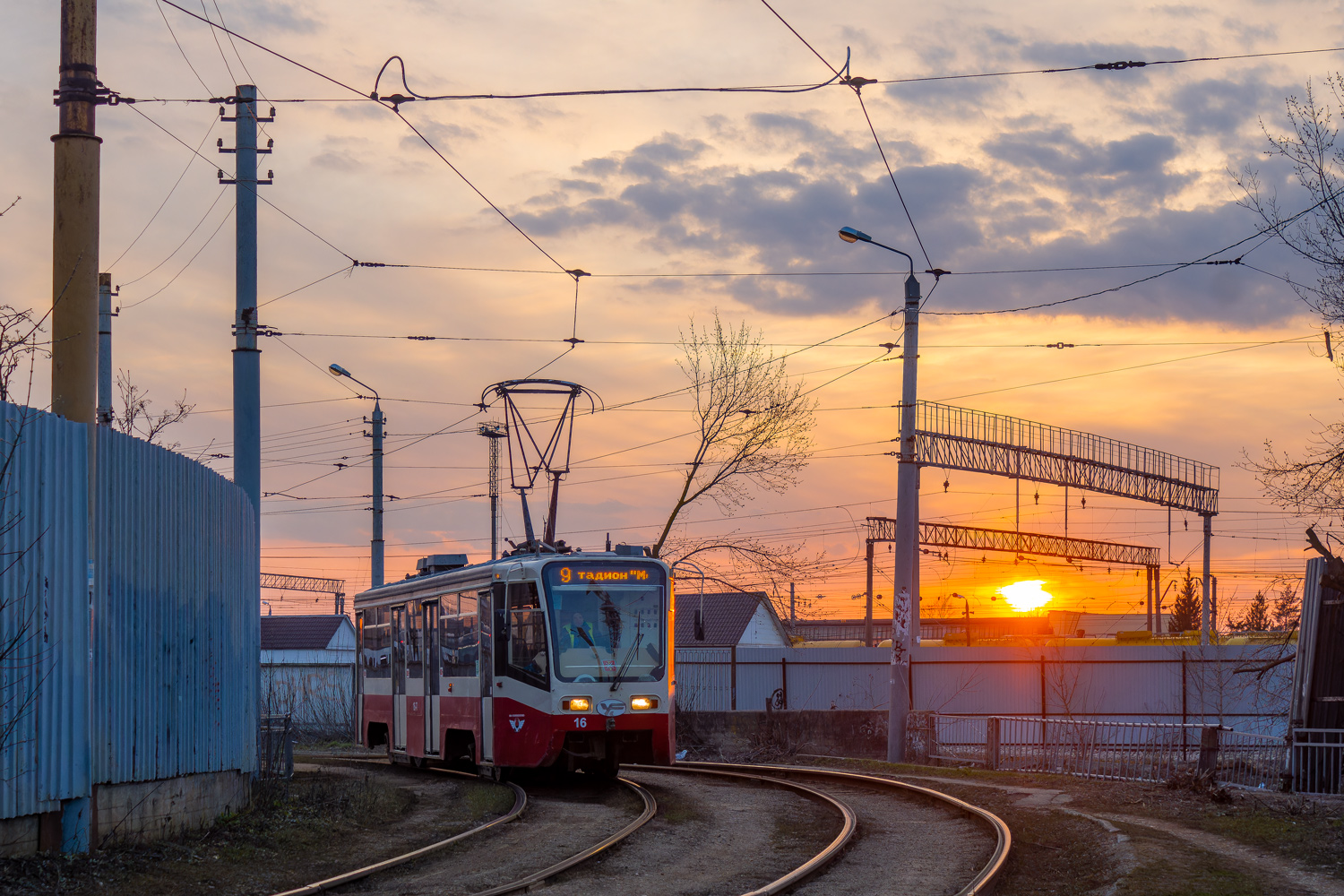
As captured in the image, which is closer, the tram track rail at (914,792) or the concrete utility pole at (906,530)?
the tram track rail at (914,792)

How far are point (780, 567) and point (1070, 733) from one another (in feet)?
45.6

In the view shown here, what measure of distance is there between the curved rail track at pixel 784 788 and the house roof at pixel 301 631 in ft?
204

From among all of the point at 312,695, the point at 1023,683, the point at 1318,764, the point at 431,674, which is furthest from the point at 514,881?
the point at 312,695

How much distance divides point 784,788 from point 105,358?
11.7m

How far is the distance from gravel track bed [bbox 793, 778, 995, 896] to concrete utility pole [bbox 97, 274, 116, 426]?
11.8 metres

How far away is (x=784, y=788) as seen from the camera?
18.9 metres

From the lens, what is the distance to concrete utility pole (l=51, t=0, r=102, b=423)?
409 inches

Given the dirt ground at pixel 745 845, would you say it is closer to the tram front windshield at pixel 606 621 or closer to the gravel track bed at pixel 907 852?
the gravel track bed at pixel 907 852

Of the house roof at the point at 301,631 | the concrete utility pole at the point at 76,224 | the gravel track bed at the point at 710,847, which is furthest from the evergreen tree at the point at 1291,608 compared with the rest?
the house roof at the point at 301,631

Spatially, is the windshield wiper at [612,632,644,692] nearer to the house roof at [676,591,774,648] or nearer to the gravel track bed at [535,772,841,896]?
the gravel track bed at [535,772,841,896]

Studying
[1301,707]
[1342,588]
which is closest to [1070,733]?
[1301,707]

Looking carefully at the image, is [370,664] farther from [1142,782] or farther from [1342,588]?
[1342,588]

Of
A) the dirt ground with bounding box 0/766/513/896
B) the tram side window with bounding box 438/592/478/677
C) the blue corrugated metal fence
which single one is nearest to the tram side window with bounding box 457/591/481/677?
the tram side window with bounding box 438/592/478/677

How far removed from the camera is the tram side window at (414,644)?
2158 centimetres
